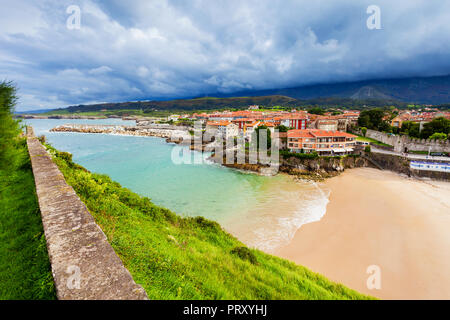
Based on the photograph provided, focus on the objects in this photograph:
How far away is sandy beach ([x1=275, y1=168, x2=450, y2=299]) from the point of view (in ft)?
28.7

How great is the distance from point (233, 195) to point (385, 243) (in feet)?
38.3

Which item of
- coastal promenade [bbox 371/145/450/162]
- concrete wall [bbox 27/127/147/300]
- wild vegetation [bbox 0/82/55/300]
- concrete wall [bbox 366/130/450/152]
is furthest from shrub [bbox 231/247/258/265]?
concrete wall [bbox 366/130/450/152]

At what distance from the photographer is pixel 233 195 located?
1945 cm

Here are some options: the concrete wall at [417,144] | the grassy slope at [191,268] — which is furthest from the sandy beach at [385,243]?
the concrete wall at [417,144]

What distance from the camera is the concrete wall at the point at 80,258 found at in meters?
2.62

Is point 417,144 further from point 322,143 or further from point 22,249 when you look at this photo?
point 22,249

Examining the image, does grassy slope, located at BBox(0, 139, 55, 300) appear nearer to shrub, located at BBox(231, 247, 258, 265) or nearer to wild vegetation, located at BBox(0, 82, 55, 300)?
wild vegetation, located at BBox(0, 82, 55, 300)

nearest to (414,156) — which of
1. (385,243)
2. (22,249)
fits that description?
(385,243)

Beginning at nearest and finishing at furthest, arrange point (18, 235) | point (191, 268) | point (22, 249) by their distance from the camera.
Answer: point (22, 249) → point (18, 235) → point (191, 268)

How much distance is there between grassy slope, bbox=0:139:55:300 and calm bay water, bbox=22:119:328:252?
957cm

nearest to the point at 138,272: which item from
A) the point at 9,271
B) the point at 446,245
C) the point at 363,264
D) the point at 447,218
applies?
the point at 9,271

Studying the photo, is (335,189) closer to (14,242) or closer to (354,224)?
(354,224)

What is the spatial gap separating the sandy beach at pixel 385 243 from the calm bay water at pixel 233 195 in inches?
53.0

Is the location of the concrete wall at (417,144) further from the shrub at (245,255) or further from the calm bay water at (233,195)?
the shrub at (245,255)
